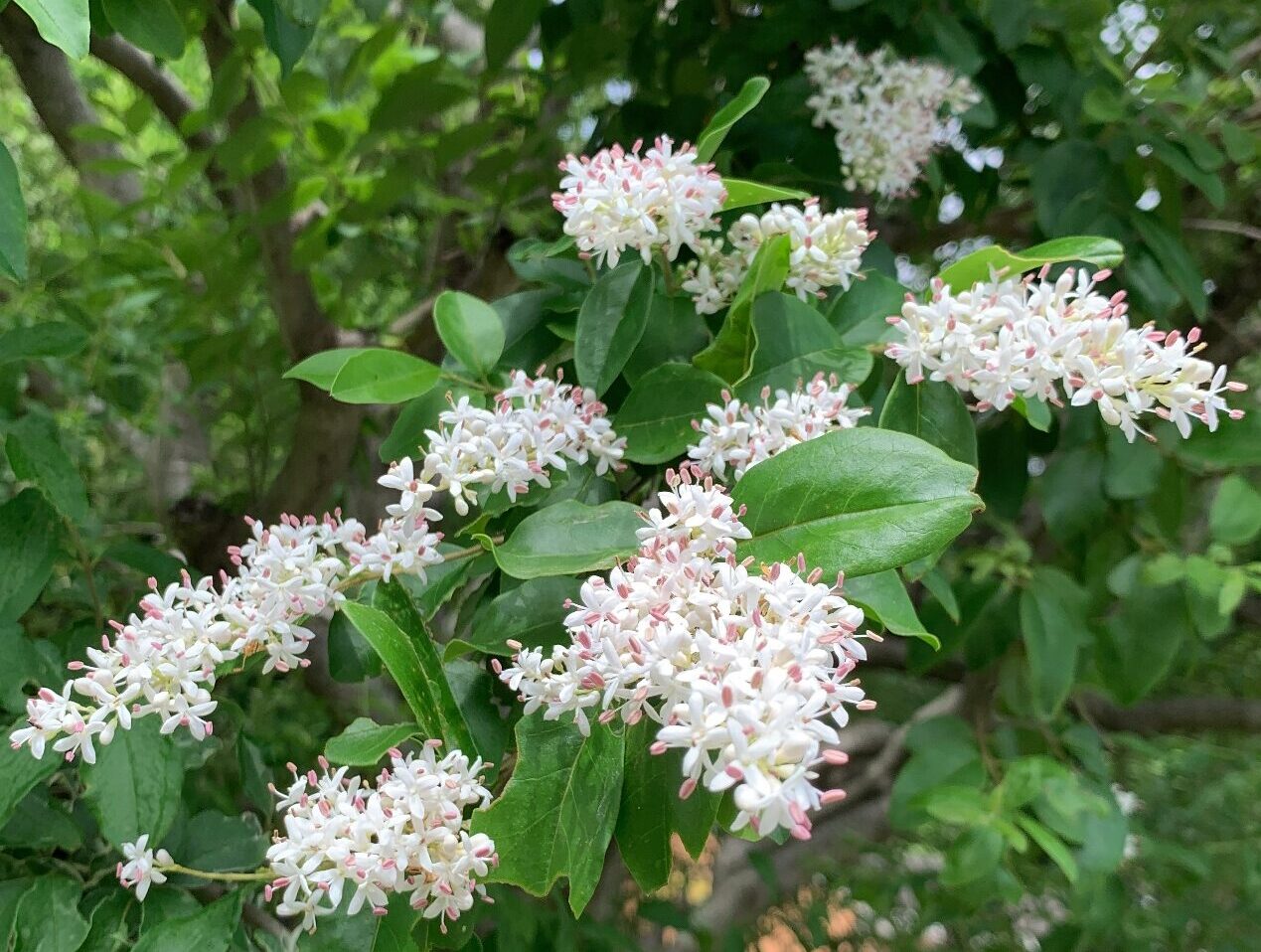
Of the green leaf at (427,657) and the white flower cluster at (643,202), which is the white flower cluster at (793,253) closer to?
the white flower cluster at (643,202)

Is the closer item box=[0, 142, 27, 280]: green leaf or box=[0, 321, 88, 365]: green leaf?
box=[0, 142, 27, 280]: green leaf

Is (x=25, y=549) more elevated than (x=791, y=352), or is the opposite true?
(x=791, y=352)

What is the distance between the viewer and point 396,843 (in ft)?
1.10

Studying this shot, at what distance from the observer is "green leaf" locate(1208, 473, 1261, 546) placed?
820 mm

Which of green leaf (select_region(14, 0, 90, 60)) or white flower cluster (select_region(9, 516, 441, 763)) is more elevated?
green leaf (select_region(14, 0, 90, 60))

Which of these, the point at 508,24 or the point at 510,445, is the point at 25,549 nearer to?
the point at 510,445

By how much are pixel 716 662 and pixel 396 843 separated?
145 millimetres

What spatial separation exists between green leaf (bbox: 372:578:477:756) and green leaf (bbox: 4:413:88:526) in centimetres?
27

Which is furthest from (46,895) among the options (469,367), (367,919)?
(469,367)

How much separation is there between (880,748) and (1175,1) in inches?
48.5

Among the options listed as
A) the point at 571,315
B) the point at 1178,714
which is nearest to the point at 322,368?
the point at 571,315

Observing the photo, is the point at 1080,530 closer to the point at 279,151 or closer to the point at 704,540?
the point at 704,540

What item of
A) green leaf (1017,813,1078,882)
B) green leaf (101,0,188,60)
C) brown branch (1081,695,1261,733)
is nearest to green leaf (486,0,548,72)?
green leaf (101,0,188,60)

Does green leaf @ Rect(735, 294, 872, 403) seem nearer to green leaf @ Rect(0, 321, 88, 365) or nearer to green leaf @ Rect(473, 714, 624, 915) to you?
green leaf @ Rect(473, 714, 624, 915)
